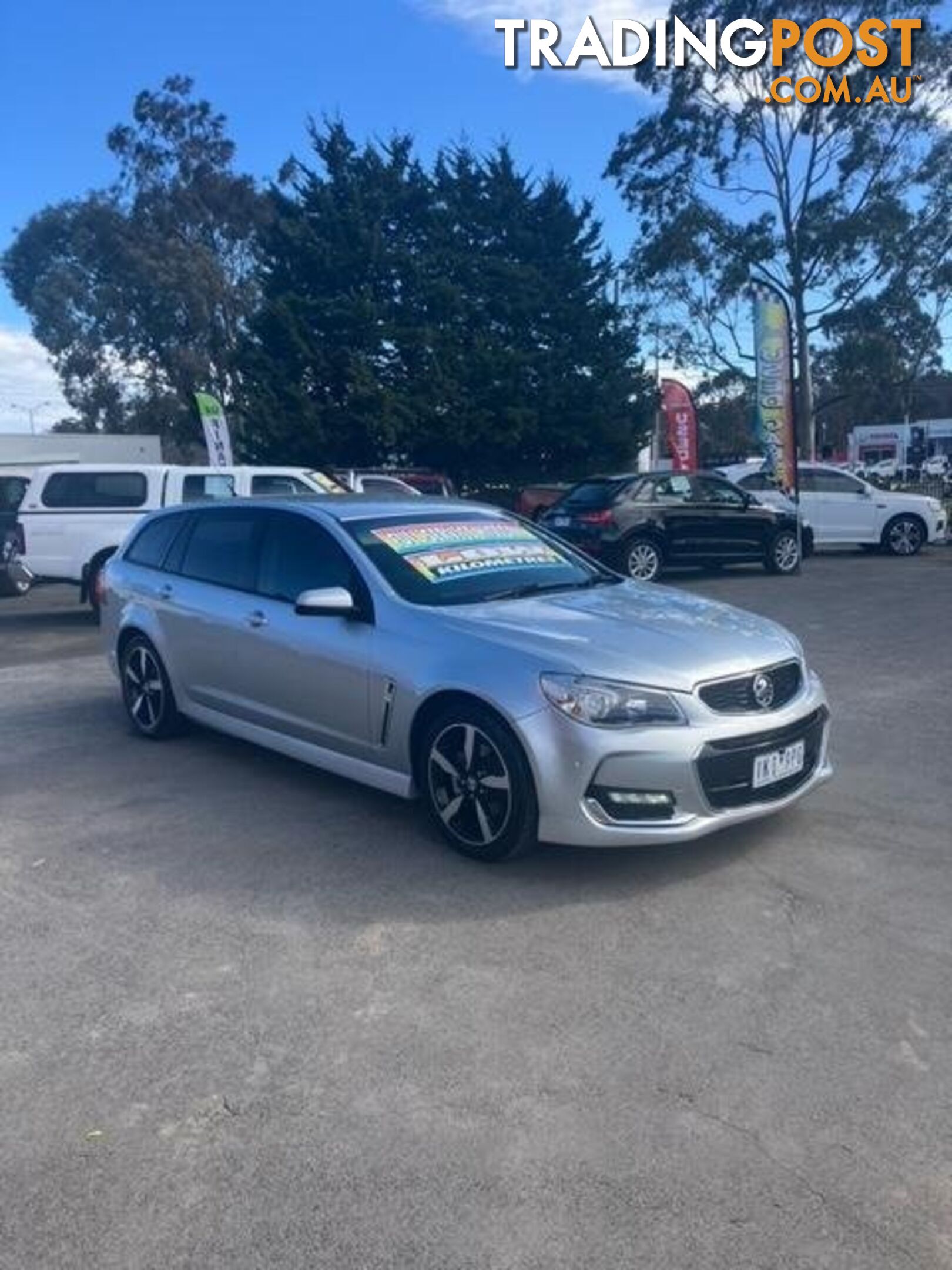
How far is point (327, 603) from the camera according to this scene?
548 cm

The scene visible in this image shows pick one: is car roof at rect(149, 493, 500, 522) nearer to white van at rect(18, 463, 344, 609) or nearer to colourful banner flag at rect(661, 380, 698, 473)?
white van at rect(18, 463, 344, 609)

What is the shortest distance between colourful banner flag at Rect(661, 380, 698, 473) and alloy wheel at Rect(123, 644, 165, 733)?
23512 millimetres

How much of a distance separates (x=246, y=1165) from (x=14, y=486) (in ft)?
55.9

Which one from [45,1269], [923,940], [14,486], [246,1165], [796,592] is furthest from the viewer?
[14,486]

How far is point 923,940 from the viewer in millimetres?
4262

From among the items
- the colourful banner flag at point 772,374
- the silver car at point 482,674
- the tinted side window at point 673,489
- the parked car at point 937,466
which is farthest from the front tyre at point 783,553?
the parked car at point 937,466

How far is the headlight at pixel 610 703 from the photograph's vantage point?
4.70m

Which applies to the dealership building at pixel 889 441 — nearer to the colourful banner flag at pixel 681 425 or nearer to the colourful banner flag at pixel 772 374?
the colourful banner flag at pixel 681 425

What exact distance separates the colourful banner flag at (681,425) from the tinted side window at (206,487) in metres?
17.3

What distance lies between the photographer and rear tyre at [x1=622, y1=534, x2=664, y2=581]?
16344 millimetres

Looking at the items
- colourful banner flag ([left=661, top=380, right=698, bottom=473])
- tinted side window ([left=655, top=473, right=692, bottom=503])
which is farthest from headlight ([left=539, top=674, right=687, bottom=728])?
colourful banner flag ([left=661, top=380, right=698, bottom=473])

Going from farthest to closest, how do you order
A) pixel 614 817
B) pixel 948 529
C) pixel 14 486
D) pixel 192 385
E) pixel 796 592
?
pixel 192 385 < pixel 948 529 < pixel 14 486 < pixel 796 592 < pixel 614 817

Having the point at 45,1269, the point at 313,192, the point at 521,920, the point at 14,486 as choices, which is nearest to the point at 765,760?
the point at 521,920

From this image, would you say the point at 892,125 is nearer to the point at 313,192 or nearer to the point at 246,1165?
the point at 313,192
